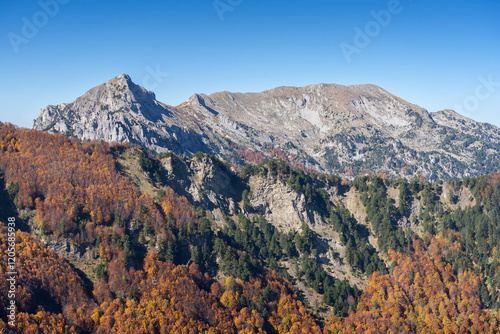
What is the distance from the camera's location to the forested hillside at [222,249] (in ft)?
348

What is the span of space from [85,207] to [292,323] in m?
85.9

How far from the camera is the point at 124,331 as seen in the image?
318 feet

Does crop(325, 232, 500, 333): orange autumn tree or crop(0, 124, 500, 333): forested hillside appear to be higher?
crop(0, 124, 500, 333): forested hillside

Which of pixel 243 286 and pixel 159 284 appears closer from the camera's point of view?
pixel 159 284

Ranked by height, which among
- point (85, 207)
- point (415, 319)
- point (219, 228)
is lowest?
point (415, 319)

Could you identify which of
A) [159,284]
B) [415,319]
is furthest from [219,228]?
[415,319]

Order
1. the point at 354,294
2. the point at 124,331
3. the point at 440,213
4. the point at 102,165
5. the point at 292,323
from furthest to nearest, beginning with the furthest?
the point at 440,213 → the point at 102,165 → the point at 354,294 → the point at 292,323 → the point at 124,331

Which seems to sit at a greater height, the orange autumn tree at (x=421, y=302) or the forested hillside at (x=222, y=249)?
the forested hillside at (x=222, y=249)

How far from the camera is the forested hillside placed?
10612 cm

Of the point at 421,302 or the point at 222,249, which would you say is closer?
the point at 222,249

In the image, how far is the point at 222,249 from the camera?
137375 mm

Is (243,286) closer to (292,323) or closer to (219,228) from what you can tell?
(292,323)

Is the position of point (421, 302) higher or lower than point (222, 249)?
lower

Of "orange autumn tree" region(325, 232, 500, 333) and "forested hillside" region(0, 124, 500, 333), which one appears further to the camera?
"orange autumn tree" region(325, 232, 500, 333)
